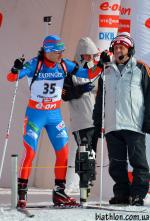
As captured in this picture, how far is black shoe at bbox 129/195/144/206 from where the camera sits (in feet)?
18.4

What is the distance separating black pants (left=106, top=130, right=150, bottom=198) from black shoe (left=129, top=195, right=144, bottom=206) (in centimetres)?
3

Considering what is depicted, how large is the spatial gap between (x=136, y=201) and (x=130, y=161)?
39 centimetres

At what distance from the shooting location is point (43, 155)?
8.05 meters

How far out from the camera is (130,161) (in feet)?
18.7

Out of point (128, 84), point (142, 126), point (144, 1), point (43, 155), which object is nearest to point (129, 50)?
point (128, 84)

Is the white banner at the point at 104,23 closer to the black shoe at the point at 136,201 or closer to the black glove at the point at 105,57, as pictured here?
the black glove at the point at 105,57

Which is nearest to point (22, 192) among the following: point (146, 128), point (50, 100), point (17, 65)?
point (50, 100)

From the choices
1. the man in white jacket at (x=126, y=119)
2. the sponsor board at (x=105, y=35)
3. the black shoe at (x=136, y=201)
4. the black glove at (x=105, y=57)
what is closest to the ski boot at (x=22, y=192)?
the man in white jacket at (x=126, y=119)

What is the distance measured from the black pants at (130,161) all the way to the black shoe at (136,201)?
0.10 feet

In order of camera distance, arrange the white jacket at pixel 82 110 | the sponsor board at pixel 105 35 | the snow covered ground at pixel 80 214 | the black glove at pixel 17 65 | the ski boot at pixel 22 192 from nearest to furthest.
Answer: the snow covered ground at pixel 80 214 < the ski boot at pixel 22 192 < the black glove at pixel 17 65 < the white jacket at pixel 82 110 < the sponsor board at pixel 105 35

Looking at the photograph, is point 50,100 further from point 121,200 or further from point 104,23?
point 104,23

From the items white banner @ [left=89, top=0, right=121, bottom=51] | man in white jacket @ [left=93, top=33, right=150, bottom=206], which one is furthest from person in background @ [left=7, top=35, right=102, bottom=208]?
white banner @ [left=89, top=0, right=121, bottom=51]

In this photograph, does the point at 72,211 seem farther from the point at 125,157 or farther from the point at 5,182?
the point at 5,182

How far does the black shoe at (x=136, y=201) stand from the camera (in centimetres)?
560
